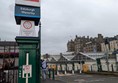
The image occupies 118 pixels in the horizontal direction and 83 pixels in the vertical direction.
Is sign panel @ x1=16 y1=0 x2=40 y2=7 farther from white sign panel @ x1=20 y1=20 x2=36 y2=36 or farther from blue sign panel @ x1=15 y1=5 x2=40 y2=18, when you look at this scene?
white sign panel @ x1=20 y1=20 x2=36 y2=36

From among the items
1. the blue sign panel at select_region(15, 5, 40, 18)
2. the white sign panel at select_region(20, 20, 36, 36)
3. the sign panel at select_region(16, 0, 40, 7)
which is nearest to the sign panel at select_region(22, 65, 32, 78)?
the white sign panel at select_region(20, 20, 36, 36)

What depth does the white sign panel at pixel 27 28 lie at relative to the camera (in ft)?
19.1

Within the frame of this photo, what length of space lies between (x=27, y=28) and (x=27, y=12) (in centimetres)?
52

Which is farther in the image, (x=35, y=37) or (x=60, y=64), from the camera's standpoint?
(x=60, y=64)

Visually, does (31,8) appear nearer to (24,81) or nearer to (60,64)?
(24,81)

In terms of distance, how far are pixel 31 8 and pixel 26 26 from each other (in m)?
0.62

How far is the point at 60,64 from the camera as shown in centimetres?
5144

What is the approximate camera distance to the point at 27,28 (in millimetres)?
5875

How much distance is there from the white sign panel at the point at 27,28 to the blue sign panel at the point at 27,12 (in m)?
0.22

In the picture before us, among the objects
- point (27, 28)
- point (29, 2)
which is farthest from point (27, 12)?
point (27, 28)

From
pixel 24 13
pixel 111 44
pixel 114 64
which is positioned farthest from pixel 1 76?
pixel 111 44

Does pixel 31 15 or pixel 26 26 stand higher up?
pixel 31 15

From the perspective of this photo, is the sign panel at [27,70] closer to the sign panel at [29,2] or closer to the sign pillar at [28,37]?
the sign pillar at [28,37]

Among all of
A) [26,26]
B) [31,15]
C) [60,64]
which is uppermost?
[31,15]
